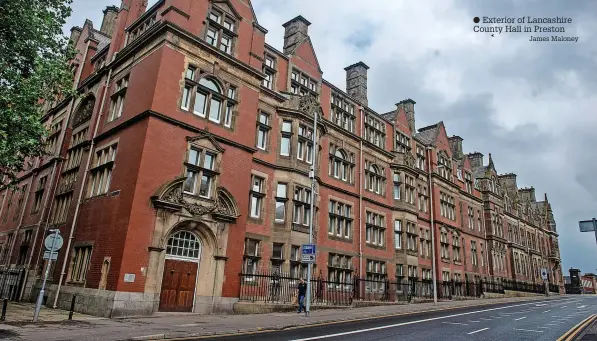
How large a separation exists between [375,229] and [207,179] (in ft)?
56.5

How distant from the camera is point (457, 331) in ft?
51.0

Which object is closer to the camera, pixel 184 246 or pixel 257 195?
pixel 184 246

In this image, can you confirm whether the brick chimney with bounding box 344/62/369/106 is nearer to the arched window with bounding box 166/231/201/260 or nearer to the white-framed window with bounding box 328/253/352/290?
the white-framed window with bounding box 328/253/352/290

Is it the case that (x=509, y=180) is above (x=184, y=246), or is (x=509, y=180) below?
above

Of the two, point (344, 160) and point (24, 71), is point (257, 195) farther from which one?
point (24, 71)

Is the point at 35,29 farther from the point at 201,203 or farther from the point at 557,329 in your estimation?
the point at 557,329

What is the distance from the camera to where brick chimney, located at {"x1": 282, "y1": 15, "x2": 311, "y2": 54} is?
1191 inches

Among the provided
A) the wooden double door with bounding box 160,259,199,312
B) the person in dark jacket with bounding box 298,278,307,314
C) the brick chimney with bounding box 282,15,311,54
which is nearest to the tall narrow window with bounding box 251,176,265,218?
the person in dark jacket with bounding box 298,278,307,314

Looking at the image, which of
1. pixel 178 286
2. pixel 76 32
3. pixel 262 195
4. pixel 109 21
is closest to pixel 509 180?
pixel 262 195

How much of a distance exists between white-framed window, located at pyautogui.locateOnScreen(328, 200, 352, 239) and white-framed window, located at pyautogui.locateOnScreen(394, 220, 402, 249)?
624cm

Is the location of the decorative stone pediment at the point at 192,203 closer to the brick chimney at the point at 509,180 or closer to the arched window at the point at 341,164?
the arched window at the point at 341,164

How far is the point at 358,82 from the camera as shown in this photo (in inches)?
1441

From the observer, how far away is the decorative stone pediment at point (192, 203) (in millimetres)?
18328

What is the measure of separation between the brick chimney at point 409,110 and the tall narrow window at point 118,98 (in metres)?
27.5
